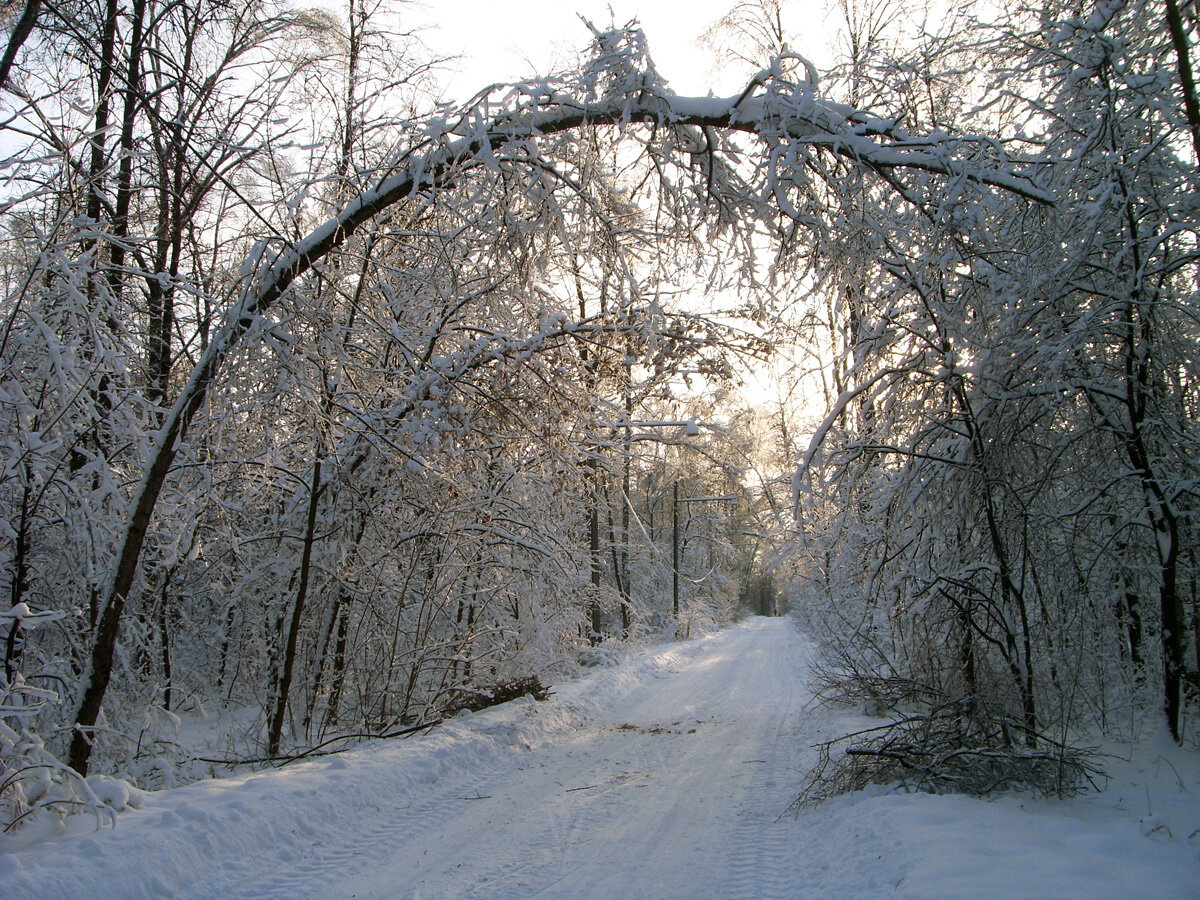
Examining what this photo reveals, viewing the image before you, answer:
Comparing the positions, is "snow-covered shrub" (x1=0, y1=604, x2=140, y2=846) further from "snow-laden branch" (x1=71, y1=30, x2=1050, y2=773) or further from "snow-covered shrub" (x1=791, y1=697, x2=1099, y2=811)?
"snow-covered shrub" (x1=791, y1=697, x2=1099, y2=811)

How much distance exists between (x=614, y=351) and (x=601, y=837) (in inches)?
189

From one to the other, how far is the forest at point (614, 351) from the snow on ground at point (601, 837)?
19.5 inches

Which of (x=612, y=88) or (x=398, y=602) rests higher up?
(x=612, y=88)

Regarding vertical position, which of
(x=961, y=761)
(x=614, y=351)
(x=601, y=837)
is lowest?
(x=601, y=837)

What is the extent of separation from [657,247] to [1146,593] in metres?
5.30

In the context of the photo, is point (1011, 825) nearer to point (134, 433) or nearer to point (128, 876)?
point (128, 876)

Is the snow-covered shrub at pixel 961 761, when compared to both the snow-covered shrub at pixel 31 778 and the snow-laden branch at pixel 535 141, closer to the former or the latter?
the snow-laden branch at pixel 535 141

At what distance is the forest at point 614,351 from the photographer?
433 centimetres

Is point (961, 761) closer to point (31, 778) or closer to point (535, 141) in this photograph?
point (535, 141)

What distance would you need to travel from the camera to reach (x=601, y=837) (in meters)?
4.74

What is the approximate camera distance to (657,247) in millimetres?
5082

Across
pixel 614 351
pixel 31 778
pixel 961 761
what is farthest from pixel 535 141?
pixel 961 761

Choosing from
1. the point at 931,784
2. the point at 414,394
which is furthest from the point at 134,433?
the point at 931,784

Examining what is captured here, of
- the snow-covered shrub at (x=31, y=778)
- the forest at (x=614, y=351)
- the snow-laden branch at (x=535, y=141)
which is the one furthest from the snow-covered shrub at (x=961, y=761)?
the snow-covered shrub at (x=31, y=778)
